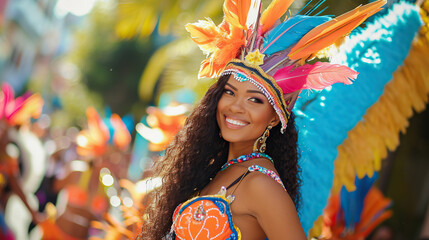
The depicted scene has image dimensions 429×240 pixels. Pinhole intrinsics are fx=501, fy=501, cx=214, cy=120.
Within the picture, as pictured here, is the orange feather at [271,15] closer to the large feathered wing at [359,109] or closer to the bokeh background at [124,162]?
the bokeh background at [124,162]

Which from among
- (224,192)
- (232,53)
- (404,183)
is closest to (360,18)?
(232,53)

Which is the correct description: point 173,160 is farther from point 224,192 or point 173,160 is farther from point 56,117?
point 56,117

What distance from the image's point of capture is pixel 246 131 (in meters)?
2.01

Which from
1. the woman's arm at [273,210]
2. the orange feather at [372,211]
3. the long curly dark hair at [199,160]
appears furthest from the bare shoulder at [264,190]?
the orange feather at [372,211]

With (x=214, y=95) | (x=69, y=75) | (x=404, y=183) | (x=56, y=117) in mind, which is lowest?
(x=56, y=117)

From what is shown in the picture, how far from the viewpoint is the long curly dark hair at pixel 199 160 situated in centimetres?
218

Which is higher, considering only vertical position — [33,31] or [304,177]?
[304,177]

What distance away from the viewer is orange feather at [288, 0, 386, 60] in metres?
1.86

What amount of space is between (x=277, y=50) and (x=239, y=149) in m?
0.45

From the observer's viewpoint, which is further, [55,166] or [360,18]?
[55,166]

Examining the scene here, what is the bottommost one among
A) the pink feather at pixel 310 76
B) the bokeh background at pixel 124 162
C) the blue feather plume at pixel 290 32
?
the bokeh background at pixel 124 162

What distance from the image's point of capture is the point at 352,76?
6.61 ft

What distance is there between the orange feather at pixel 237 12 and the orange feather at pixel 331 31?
241mm

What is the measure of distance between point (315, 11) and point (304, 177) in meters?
0.87
